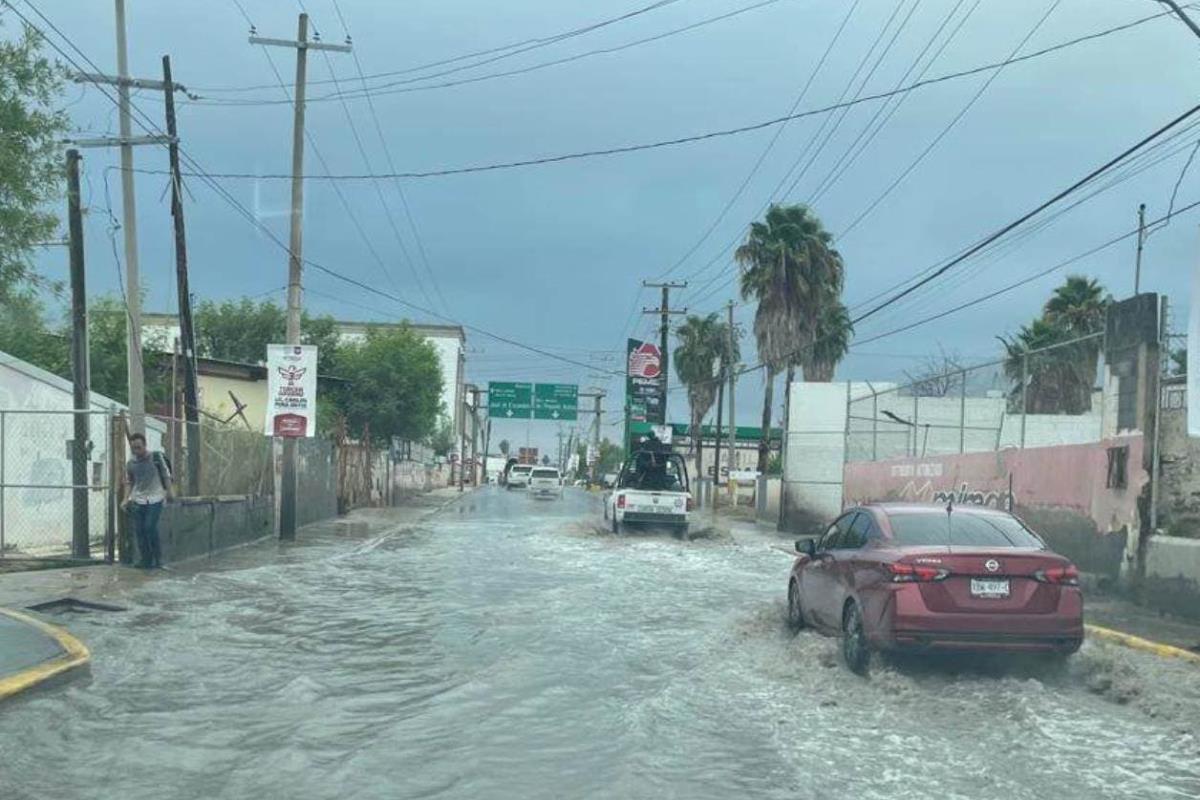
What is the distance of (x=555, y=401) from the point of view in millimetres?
73062

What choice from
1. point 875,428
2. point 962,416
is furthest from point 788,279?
point 962,416

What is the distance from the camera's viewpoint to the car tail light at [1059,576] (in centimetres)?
947

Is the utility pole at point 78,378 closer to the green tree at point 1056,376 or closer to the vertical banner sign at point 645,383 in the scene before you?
the green tree at point 1056,376

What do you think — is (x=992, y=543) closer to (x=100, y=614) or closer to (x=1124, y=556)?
(x=1124, y=556)

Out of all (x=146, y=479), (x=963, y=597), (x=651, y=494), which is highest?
(x=146, y=479)

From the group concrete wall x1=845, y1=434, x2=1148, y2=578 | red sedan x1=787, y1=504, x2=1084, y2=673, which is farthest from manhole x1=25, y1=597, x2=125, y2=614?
concrete wall x1=845, y1=434, x2=1148, y2=578

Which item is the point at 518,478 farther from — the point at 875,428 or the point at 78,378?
the point at 78,378

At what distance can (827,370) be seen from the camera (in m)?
49.1

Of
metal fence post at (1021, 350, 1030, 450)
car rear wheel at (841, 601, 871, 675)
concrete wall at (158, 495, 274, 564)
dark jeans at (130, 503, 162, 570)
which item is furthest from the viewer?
metal fence post at (1021, 350, 1030, 450)

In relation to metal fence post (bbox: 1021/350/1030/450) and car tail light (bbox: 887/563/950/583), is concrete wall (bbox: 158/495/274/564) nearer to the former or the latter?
car tail light (bbox: 887/563/950/583)

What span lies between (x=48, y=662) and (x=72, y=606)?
3.96 meters

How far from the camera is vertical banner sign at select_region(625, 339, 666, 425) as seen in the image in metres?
54.6

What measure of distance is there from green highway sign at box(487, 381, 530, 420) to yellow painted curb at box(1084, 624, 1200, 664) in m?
60.8

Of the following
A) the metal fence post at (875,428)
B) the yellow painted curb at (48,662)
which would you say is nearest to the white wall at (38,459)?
the yellow painted curb at (48,662)
